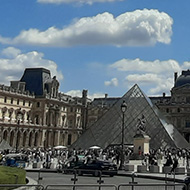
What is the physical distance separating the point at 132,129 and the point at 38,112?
3839 cm

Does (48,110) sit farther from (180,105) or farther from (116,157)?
(116,157)

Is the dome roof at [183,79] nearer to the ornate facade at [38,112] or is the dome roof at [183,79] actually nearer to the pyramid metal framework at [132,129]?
the ornate facade at [38,112]

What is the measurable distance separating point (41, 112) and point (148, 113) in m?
36.9

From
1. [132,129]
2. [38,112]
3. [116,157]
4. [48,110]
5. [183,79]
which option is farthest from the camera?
[183,79]

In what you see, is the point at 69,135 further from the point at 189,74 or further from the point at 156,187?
the point at 156,187

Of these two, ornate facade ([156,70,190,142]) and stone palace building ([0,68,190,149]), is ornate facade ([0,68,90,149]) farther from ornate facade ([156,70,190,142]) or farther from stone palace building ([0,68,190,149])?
ornate facade ([156,70,190,142])

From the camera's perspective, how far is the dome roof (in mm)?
96062

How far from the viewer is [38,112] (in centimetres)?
8138

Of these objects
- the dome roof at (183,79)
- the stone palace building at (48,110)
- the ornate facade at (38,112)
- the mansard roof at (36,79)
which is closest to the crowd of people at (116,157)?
the stone palace building at (48,110)

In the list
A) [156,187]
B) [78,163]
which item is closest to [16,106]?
[78,163]

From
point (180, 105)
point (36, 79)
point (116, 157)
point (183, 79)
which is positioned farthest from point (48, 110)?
point (116, 157)

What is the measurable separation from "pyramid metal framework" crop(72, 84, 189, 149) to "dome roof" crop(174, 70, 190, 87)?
154 feet

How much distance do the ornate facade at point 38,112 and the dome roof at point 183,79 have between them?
2613 centimetres

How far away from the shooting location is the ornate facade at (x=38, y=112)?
72.8m
